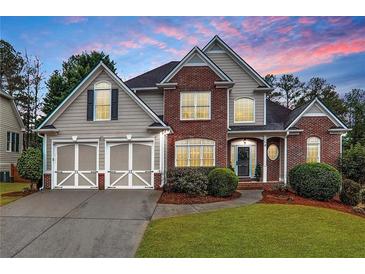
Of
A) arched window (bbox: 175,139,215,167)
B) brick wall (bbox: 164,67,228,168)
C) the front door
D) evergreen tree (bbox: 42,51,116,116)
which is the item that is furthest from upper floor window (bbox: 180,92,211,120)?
evergreen tree (bbox: 42,51,116,116)

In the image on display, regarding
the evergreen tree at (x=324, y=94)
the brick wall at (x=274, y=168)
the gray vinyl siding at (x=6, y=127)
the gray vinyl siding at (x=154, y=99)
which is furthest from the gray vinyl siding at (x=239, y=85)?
the gray vinyl siding at (x=6, y=127)

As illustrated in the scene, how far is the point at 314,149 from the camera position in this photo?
1426cm

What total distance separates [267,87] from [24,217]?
1330 cm

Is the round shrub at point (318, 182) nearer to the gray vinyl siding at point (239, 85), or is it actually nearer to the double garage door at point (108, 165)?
the gray vinyl siding at point (239, 85)

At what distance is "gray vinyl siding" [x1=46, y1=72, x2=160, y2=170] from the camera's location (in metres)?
12.1

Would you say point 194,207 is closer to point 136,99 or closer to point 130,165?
point 130,165

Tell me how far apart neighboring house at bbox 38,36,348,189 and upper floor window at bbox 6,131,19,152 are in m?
9.82

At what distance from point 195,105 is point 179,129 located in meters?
1.54

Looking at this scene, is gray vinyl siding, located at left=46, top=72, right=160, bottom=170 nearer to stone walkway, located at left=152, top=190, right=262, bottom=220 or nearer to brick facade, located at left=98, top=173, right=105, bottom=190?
brick facade, located at left=98, top=173, right=105, bottom=190

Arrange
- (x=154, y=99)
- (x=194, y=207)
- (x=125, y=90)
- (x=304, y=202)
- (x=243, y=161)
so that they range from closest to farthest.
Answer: (x=194, y=207), (x=304, y=202), (x=125, y=90), (x=154, y=99), (x=243, y=161)

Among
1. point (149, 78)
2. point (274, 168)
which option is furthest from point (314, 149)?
point (149, 78)

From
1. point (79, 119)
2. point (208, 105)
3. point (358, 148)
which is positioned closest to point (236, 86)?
point (208, 105)

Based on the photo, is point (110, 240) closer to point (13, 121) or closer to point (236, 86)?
point (236, 86)

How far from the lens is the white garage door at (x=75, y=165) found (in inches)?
480
